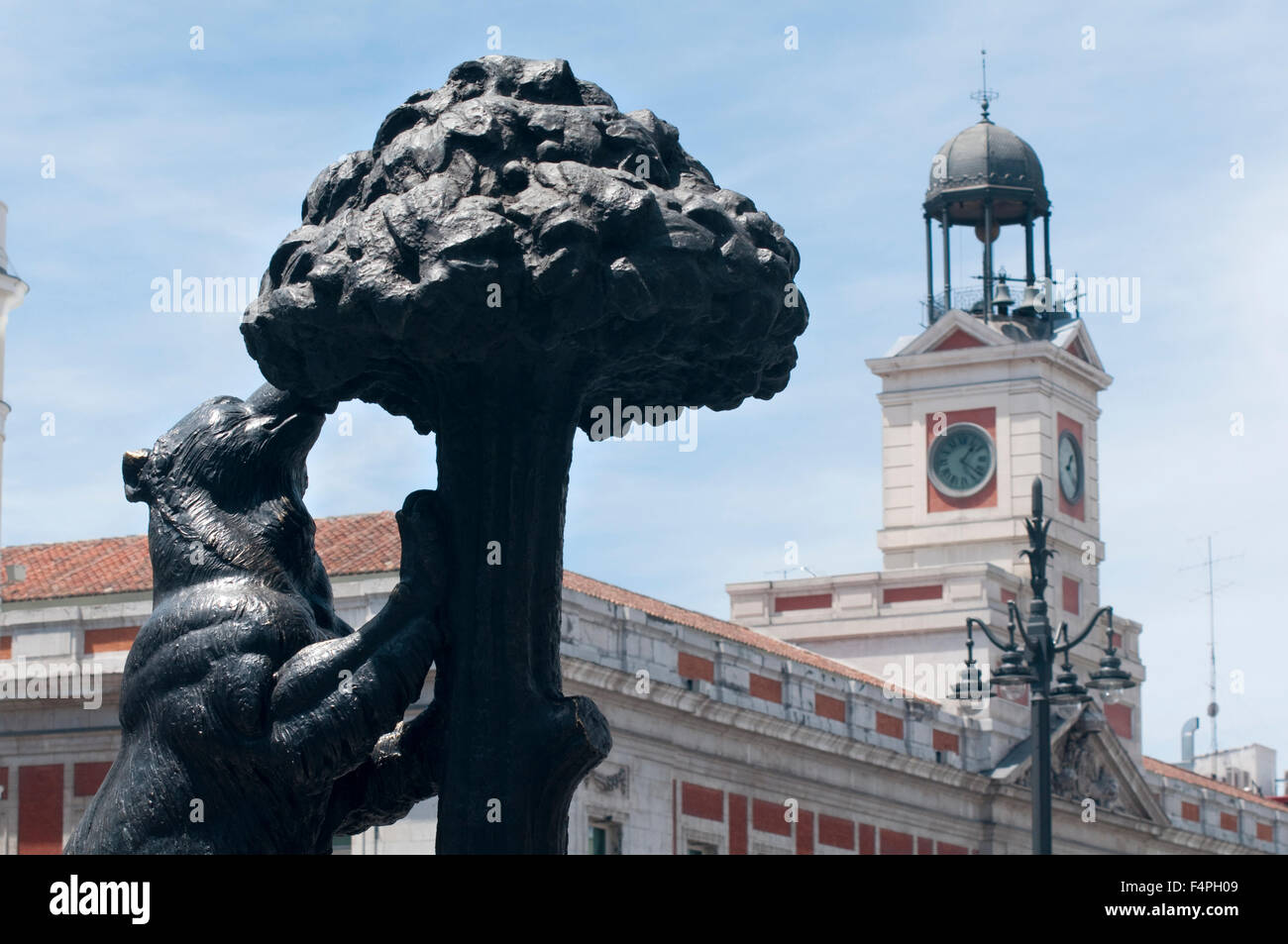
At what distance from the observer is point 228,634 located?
5281 mm

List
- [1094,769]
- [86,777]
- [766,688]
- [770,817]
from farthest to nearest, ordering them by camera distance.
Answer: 1. [1094,769]
2. [766,688]
3. [770,817]
4. [86,777]

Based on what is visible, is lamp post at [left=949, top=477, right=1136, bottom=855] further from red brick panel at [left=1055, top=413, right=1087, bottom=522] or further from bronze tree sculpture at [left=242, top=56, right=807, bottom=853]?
red brick panel at [left=1055, top=413, right=1087, bottom=522]

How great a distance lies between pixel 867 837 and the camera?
37.2 m

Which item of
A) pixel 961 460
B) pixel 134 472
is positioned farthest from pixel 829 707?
pixel 134 472

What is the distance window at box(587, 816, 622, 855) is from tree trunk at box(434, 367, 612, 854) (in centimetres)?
2517

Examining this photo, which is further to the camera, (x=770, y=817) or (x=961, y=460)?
(x=961, y=460)

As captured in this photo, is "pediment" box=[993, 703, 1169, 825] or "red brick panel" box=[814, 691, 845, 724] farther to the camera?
"pediment" box=[993, 703, 1169, 825]

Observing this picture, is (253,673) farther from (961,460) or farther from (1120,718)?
(1120,718)

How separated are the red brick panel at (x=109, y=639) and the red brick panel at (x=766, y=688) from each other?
9828 millimetres

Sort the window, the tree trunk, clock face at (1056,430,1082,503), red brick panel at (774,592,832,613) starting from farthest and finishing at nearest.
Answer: clock face at (1056,430,1082,503)
red brick panel at (774,592,832,613)
the window
the tree trunk

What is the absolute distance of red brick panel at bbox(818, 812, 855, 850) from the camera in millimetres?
36062

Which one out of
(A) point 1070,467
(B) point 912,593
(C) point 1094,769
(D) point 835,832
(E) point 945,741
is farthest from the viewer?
(A) point 1070,467

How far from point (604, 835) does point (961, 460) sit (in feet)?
73.6

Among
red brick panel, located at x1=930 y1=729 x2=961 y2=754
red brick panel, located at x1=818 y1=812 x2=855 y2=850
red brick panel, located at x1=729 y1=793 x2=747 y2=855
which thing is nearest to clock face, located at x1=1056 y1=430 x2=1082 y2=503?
red brick panel, located at x1=930 y1=729 x2=961 y2=754
